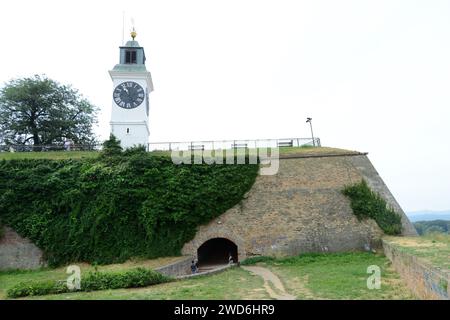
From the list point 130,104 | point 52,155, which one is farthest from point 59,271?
point 130,104

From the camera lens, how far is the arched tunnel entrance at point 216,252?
19594 millimetres

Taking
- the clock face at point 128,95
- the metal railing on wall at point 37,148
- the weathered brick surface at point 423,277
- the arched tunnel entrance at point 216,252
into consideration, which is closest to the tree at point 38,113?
the metal railing on wall at point 37,148

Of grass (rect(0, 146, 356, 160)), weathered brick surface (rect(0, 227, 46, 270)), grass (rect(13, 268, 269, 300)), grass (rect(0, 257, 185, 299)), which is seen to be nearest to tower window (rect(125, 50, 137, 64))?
grass (rect(0, 146, 356, 160))

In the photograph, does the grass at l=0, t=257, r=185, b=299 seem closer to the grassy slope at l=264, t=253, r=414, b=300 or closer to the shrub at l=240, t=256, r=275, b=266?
the shrub at l=240, t=256, r=275, b=266

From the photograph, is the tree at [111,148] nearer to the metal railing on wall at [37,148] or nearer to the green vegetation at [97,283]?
the metal railing on wall at [37,148]

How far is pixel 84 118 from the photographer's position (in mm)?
30984

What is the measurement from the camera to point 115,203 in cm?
1731

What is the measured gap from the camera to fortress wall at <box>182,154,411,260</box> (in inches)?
685

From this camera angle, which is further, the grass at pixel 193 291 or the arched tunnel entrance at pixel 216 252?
the arched tunnel entrance at pixel 216 252

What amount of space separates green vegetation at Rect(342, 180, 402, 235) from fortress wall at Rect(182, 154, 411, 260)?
1.03 ft

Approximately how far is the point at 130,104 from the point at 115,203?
8.40m

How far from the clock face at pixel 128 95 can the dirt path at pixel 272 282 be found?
540 inches

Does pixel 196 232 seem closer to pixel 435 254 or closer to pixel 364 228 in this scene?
pixel 364 228

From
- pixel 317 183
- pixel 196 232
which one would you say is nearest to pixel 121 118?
pixel 196 232
